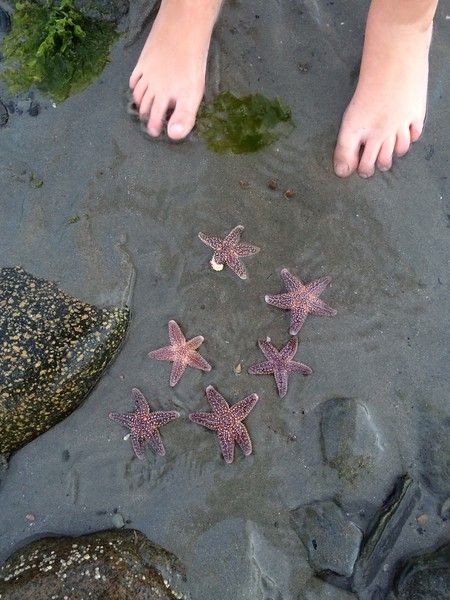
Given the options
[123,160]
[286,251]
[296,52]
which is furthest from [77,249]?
[296,52]

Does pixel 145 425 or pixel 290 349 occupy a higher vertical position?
pixel 290 349

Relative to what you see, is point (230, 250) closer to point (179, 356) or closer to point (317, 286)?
point (317, 286)

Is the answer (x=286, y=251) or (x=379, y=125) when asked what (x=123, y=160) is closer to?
(x=286, y=251)

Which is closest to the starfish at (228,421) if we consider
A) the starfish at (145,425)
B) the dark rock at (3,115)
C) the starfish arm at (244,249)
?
the starfish at (145,425)

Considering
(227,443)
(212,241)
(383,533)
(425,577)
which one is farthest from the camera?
(212,241)

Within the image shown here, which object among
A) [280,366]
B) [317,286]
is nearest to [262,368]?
[280,366]

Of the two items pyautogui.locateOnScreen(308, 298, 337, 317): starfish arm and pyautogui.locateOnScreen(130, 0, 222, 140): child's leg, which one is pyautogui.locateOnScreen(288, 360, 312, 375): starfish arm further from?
pyautogui.locateOnScreen(130, 0, 222, 140): child's leg
